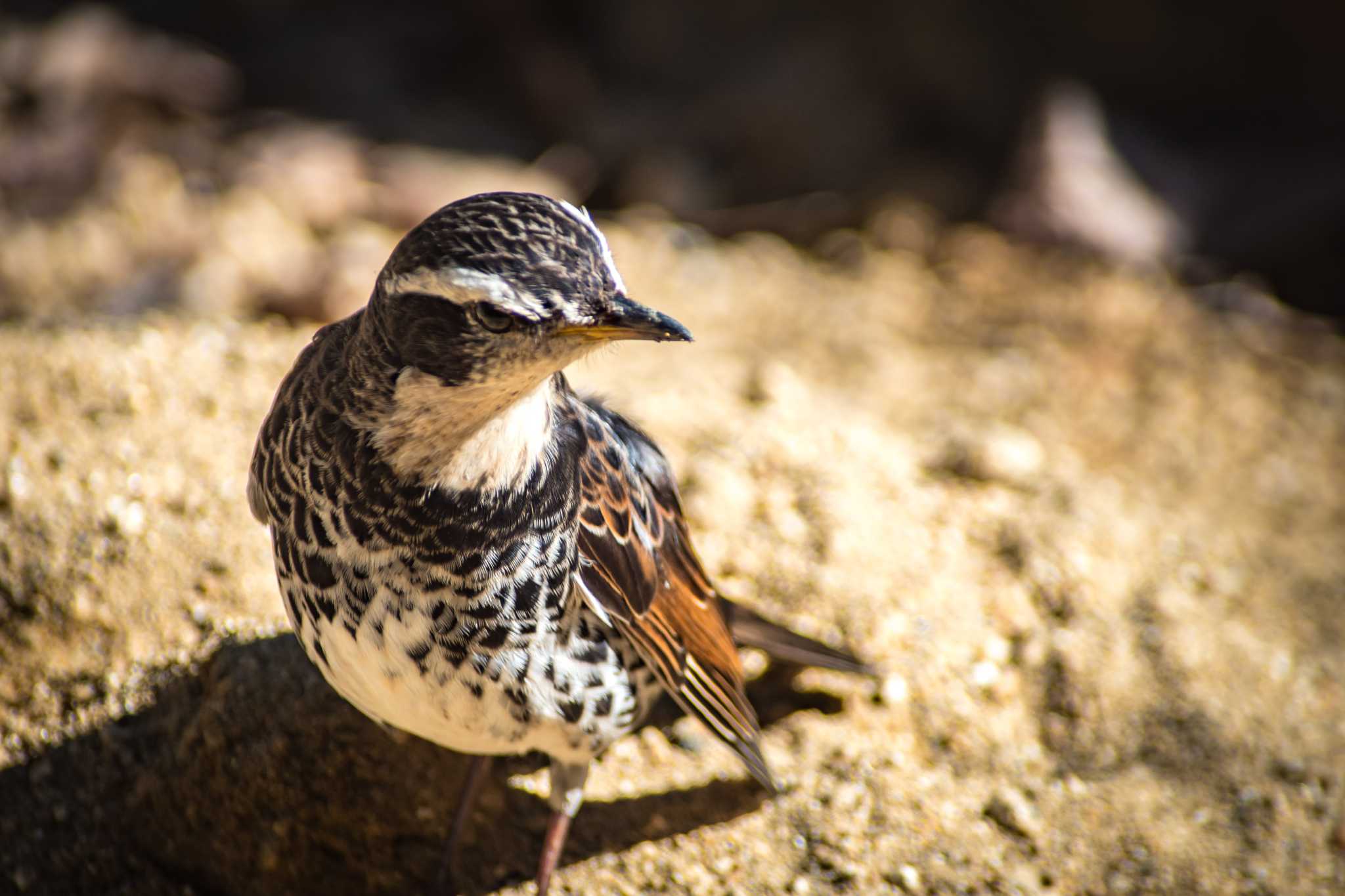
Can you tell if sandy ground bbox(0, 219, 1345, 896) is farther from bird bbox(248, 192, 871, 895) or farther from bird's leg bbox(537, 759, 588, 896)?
bird bbox(248, 192, 871, 895)

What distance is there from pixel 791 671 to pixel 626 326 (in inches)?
83.8

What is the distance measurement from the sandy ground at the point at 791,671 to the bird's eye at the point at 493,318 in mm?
1806

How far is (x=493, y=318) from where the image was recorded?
2.63 metres

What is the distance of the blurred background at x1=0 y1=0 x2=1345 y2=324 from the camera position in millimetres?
7098

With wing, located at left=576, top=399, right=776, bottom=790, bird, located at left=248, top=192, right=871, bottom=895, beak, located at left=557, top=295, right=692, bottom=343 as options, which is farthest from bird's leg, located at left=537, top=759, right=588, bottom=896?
beak, located at left=557, top=295, right=692, bottom=343

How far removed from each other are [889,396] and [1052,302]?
4.94 ft

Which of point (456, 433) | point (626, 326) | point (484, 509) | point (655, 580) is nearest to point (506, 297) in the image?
point (626, 326)

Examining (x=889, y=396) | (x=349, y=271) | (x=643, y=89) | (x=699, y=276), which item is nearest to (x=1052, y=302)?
(x=889, y=396)

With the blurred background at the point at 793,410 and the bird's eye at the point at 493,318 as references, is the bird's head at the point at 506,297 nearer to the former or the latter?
the bird's eye at the point at 493,318

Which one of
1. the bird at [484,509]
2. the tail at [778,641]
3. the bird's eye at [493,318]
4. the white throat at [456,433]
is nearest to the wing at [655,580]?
the bird at [484,509]

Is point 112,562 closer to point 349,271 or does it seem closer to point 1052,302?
point 349,271

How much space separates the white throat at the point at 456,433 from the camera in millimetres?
2779

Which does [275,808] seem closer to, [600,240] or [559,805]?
[559,805]

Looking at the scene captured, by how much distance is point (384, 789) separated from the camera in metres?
3.86
